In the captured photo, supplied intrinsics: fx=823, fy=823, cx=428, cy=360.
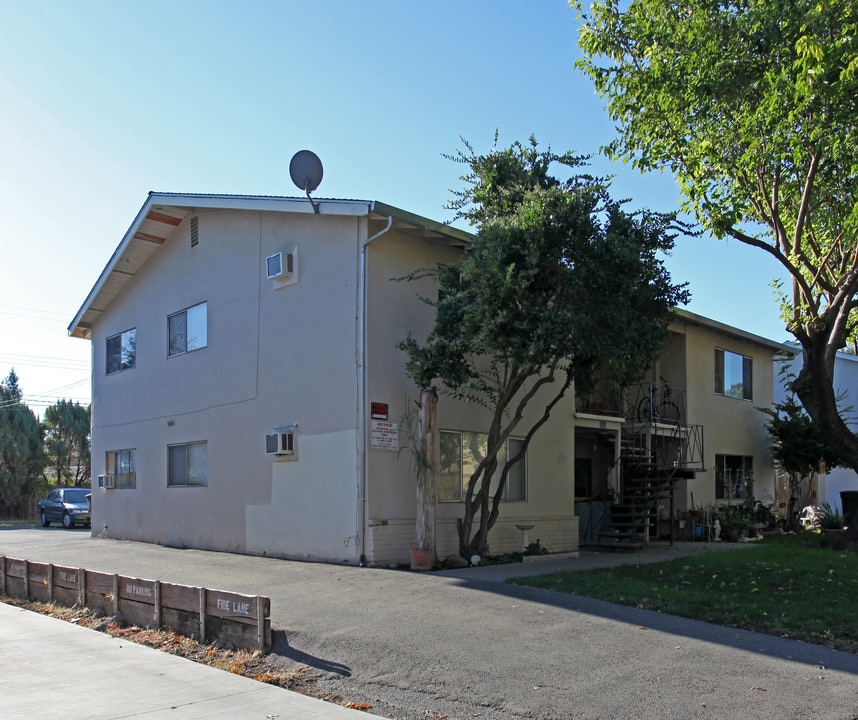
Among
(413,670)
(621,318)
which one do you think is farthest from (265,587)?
(621,318)

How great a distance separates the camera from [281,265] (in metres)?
14.1

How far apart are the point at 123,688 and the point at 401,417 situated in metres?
7.21

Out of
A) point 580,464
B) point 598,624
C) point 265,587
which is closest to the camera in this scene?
point 598,624

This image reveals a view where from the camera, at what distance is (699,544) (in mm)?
17531

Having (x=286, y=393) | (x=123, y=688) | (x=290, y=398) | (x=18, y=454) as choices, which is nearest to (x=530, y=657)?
(x=123, y=688)

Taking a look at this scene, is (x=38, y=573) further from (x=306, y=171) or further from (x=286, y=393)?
(x=306, y=171)

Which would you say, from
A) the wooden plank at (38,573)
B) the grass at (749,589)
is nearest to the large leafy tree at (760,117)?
the grass at (749,589)

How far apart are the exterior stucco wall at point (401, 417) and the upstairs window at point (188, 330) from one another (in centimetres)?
489

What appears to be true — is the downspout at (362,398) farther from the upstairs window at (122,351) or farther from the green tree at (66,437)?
the green tree at (66,437)

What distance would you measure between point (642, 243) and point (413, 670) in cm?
766

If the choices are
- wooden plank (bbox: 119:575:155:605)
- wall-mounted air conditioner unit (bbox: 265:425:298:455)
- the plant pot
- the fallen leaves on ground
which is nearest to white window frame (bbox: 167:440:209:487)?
wall-mounted air conditioner unit (bbox: 265:425:298:455)

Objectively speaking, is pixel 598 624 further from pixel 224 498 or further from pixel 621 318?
pixel 224 498

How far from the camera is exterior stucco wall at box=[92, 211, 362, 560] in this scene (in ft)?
43.4

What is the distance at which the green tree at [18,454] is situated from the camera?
34.1m
